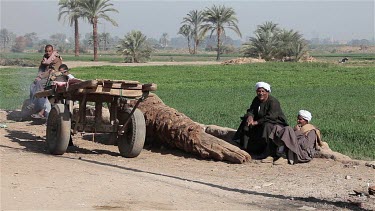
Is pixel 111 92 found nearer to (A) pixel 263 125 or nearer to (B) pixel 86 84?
(B) pixel 86 84

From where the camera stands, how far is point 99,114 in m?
10.8

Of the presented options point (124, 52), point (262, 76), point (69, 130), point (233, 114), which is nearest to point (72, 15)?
point (124, 52)

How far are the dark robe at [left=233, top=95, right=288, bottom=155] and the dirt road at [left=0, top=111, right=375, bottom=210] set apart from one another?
443 mm

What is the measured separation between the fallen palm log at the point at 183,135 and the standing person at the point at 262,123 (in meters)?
0.43

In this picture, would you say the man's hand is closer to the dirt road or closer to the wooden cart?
the dirt road

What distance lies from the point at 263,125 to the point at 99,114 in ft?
8.57

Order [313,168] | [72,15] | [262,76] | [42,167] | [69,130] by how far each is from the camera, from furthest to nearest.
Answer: [72,15], [262,76], [69,130], [313,168], [42,167]

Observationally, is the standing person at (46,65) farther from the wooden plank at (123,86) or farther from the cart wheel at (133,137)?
the wooden plank at (123,86)

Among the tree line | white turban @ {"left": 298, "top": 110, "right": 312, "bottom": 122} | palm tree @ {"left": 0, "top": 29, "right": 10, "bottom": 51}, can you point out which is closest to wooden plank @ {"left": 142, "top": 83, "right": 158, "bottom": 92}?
white turban @ {"left": 298, "top": 110, "right": 312, "bottom": 122}

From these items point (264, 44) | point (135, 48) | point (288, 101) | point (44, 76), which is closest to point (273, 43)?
point (264, 44)

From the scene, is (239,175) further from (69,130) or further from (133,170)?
(69,130)

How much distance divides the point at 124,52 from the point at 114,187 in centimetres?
6201

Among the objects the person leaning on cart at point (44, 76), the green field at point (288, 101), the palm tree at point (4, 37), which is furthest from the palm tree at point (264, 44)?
the palm tree at point (4, 37)

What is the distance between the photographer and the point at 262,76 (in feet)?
119
